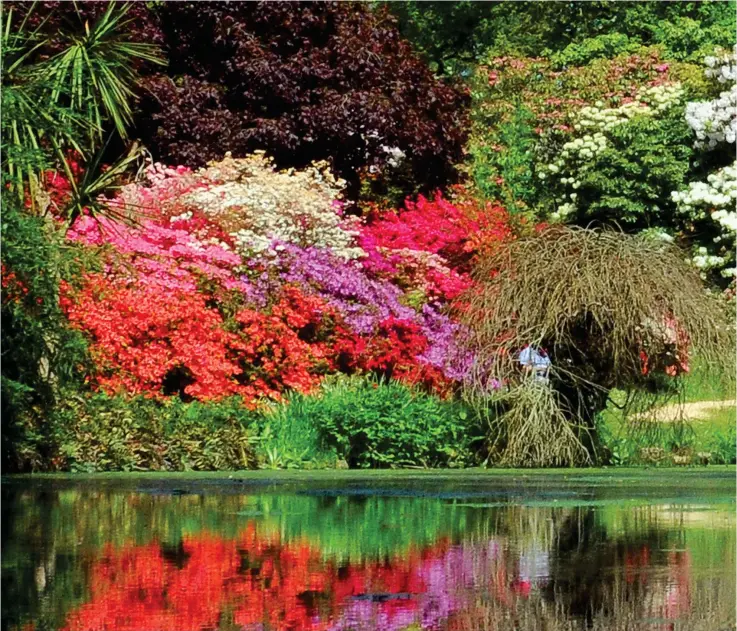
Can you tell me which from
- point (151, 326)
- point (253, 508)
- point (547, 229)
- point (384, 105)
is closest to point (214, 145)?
point (384, 105)

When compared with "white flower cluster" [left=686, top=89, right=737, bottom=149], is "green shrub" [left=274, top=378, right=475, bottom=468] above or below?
below

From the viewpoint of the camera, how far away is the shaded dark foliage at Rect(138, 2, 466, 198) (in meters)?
27.2

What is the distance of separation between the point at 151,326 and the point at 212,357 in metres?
0.79

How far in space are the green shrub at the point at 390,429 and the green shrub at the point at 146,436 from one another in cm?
83

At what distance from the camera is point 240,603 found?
8.37 m

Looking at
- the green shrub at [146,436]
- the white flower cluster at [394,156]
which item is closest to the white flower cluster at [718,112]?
the white flower cluster at [394,156]

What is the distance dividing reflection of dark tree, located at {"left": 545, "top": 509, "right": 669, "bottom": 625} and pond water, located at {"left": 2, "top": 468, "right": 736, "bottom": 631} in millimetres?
16

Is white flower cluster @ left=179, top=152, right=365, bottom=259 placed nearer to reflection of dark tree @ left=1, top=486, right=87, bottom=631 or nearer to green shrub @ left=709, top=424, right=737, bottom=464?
green shrub @ left=709, top=424, right=737, bottom=464

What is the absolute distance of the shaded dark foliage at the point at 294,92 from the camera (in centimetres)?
2719

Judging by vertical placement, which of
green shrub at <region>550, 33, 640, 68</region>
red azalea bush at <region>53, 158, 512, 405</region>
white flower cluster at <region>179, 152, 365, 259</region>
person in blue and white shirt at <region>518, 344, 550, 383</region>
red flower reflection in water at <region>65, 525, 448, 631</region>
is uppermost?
green shrub at <region>550, 33, 640, 68</region>

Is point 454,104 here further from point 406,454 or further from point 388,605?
point 388,605

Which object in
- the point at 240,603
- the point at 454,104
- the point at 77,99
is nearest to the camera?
the point at 240,603

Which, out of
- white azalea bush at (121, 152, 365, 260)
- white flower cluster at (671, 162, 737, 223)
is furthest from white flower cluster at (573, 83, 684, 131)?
white azalea bush at (121, 152, 365, 260)

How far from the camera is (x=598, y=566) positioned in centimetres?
1020
